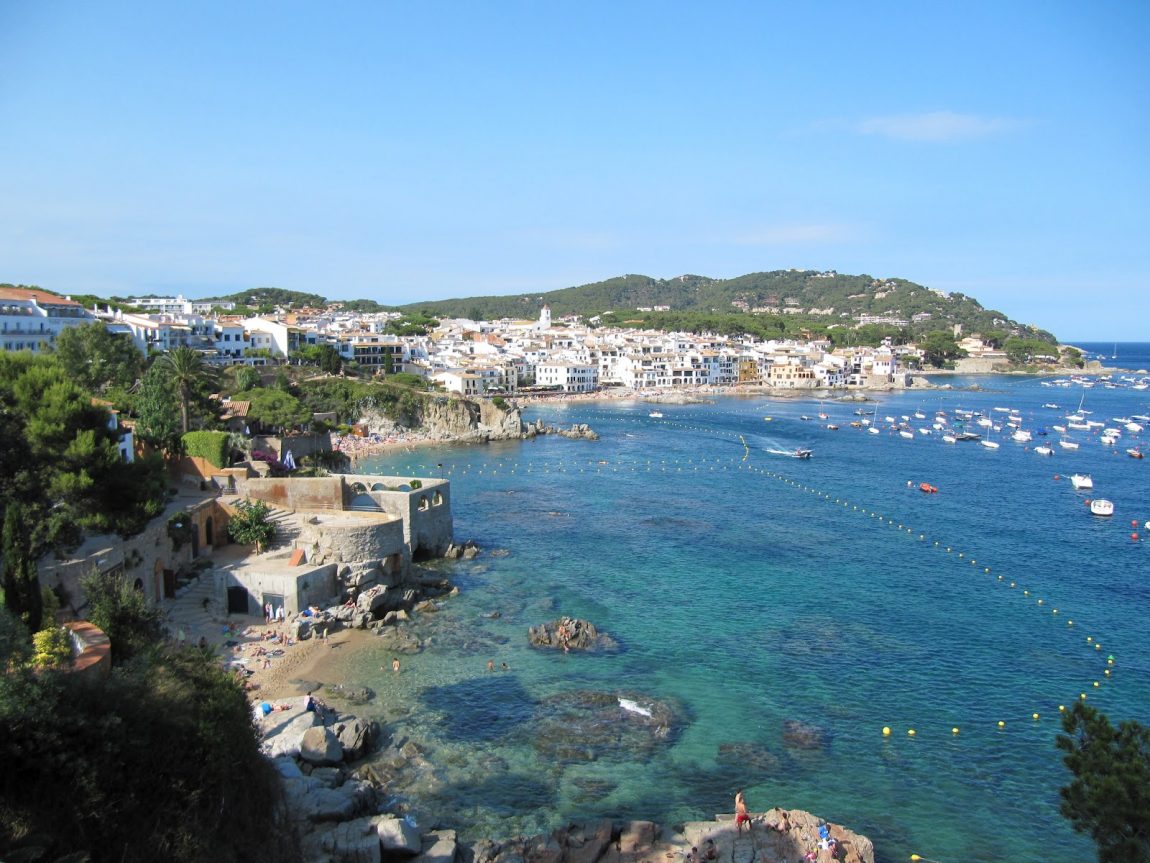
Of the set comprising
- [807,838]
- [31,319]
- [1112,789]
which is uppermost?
[31,319]

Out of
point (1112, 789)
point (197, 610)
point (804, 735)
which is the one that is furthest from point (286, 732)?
point (1112, 789)

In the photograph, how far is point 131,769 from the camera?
10766 mm

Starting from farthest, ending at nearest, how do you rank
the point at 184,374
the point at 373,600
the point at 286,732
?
1. the point at 184,374
2. the point at 373,600
3. the point at 286,732

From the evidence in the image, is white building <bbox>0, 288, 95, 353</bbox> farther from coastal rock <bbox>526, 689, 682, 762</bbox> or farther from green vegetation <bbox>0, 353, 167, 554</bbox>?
coastal rock <bbox>526, 689, 682, 762</bbox>

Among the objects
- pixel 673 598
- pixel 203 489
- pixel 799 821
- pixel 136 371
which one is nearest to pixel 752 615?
pixel 673 598

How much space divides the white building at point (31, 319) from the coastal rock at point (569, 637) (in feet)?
136

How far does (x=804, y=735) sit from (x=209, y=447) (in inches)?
962

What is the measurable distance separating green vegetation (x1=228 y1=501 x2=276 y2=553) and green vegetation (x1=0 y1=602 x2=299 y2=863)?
47.3 feet

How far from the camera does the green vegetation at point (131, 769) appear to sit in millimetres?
9961

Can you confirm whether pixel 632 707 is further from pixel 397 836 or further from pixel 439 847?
pixel 397 836

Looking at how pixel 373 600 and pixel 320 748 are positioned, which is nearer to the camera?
pixel 320 748

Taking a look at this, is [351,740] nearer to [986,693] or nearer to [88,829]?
[88,829]

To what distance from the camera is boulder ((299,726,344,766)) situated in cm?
1709

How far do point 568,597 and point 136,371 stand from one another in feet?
125
